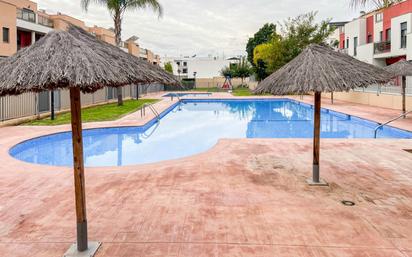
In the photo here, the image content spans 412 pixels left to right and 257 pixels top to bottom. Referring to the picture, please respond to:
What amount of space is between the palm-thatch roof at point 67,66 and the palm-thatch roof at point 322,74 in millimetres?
3287

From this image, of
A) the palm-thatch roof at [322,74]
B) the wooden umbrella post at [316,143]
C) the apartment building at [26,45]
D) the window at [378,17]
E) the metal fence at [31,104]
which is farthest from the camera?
the window at [378,17]

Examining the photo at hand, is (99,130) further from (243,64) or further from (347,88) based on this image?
(243,64)

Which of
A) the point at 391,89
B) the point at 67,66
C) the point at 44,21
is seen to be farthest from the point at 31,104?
the point at 391,89

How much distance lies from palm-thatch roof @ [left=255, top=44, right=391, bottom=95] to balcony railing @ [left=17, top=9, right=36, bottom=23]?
1039 inches

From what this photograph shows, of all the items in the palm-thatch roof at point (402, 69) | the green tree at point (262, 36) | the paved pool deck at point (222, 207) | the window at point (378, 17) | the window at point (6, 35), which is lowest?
the paved pool deck at point (222, 207)

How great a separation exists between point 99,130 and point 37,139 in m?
2.82

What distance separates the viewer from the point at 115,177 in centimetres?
797

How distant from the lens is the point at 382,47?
2953 centimetres

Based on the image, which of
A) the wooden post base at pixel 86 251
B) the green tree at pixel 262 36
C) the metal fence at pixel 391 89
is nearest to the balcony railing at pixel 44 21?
the metal fence at pixel 391 89

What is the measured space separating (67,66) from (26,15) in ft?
94.1

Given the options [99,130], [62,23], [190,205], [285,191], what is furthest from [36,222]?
[62,23]

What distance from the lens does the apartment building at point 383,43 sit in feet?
76.0

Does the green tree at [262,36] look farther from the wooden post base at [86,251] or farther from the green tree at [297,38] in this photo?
the wooden post base at [86,251]

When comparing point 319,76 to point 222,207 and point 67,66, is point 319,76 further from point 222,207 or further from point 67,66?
point 67,66
